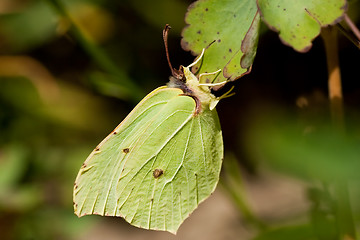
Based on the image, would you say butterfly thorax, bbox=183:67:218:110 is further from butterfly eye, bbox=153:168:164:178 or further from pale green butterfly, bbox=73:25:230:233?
butterfly eye, bbox=153:168:164:178

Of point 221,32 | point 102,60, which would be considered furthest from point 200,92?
point 102,60

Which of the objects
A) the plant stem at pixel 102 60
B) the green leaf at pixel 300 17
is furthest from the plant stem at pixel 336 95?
the plant stem at pixel 102 60

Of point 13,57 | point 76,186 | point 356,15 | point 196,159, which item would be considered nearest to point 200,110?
point 196,159

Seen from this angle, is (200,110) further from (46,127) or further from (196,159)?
(46,127)

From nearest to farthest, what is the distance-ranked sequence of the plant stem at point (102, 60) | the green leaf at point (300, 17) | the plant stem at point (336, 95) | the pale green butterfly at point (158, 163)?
the green leaf at point (300, 17)
the plant stem at point (336, 95)
the pale green butterfly at point (158, 163)
the plant stem at point (102, 60)

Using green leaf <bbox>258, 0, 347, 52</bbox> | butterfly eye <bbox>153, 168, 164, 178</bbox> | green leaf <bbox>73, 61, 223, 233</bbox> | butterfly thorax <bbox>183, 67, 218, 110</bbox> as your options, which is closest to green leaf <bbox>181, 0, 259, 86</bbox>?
green leaf <bbox>258, 0, 347, 52</bbox>

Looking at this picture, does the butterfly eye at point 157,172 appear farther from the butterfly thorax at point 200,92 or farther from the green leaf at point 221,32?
the green leaf at point 221,32
